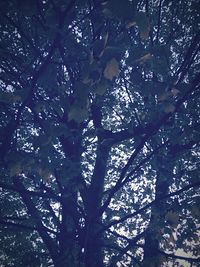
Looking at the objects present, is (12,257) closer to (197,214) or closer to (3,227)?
(3,227)

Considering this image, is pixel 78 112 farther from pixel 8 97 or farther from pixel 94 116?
pixel 94 116

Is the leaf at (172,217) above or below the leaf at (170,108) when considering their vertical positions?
below

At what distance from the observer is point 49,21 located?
126 inches

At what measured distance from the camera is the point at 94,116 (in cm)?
778

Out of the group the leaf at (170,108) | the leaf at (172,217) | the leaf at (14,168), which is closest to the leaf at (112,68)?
the leaf at (170,108)

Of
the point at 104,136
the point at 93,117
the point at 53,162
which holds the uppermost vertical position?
the point at 93,117

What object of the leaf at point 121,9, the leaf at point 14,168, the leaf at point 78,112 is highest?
the leaf at point 121,9

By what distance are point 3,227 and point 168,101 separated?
21.8ft

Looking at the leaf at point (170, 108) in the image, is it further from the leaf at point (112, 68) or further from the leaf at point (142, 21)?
the leaf at point (142, 21)

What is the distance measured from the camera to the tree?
3.08 meters

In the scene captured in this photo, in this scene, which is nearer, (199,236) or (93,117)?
(199,236)

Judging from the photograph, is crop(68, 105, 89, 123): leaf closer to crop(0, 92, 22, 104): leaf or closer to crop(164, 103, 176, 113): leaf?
crop(0, 92, 22, 104): leaf

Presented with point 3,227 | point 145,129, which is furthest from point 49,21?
point 3,227

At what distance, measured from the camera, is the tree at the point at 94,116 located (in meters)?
3.08
